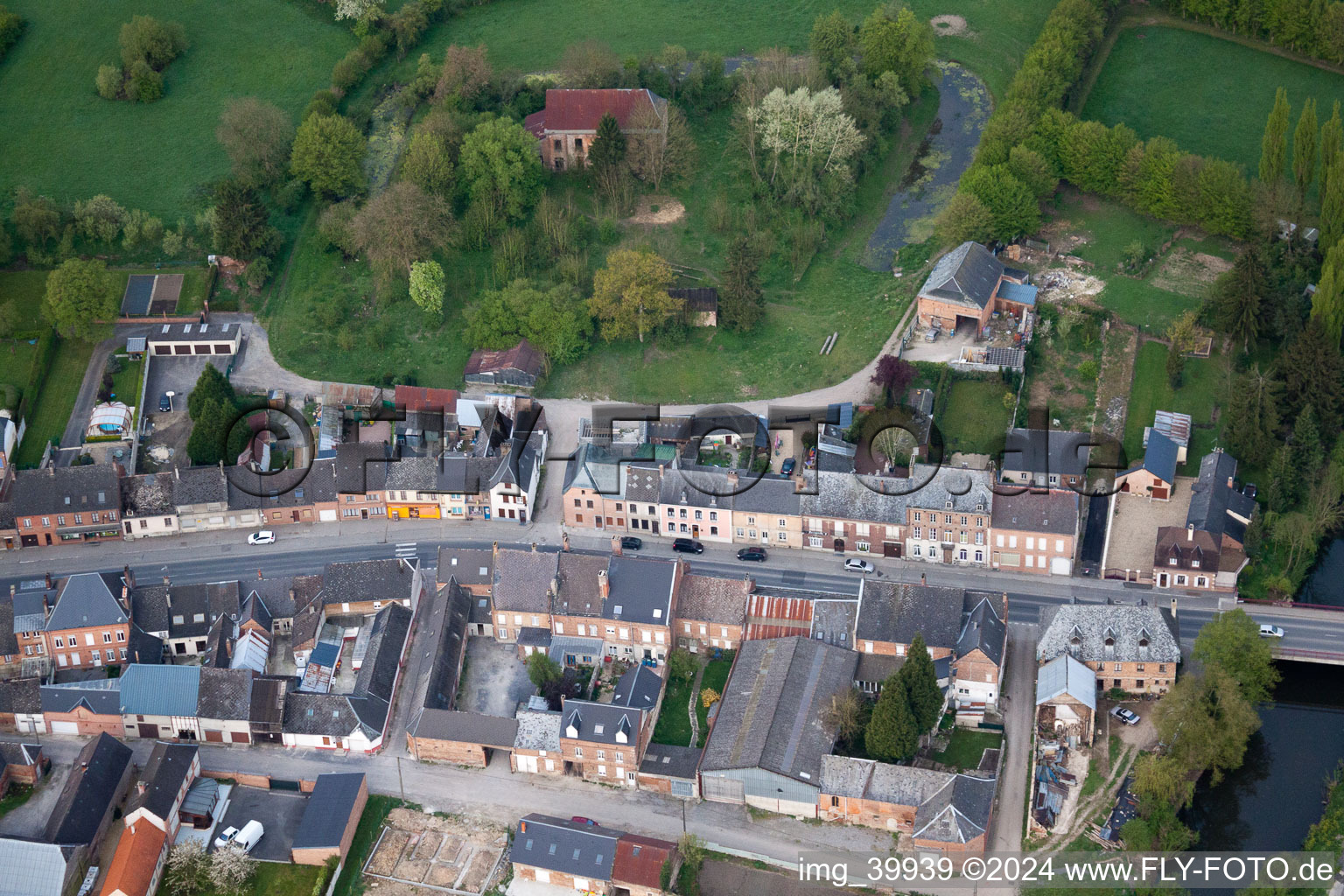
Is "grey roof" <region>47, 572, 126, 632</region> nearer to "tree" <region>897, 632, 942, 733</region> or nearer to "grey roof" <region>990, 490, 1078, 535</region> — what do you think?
"tree" <region>897, 632, 942, 733</region>

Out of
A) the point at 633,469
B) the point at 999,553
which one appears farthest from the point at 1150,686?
the point at 633,469

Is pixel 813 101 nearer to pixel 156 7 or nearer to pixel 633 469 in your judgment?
pixel 633 469

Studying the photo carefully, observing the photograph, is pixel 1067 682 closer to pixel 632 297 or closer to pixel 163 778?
pixel 632 297

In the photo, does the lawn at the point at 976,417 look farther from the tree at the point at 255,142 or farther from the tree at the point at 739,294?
the tree at the point at 255,142

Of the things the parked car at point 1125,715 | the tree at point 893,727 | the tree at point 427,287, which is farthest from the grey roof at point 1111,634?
the tree at point 427,287

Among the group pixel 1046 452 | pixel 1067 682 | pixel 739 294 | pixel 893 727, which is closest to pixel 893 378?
pixel 1046 452
